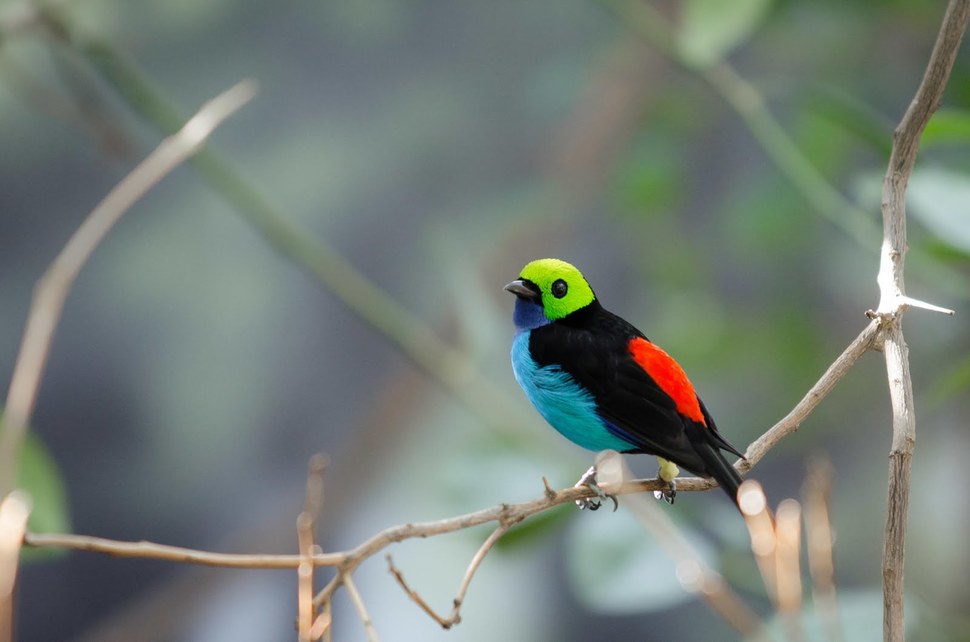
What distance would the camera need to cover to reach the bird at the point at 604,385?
1.97 feet

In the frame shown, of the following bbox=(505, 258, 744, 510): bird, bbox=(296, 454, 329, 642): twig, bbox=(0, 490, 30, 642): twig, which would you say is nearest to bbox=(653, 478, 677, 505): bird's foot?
bbox=(505, 258, 744, 510): bird

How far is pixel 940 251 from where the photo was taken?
0.90 metres

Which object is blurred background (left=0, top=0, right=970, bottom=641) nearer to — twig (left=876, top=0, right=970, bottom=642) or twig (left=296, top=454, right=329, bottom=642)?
twig (left=876, top=0, right=970, bottom=642)

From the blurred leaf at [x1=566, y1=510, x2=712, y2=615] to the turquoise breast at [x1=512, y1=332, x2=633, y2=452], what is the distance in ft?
1.37

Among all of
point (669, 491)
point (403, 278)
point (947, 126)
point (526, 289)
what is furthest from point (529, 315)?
point (403, 278)

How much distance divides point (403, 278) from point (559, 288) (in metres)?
1.35

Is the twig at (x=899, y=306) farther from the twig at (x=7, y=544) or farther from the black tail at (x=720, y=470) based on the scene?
the twig at (x=7, y=544)

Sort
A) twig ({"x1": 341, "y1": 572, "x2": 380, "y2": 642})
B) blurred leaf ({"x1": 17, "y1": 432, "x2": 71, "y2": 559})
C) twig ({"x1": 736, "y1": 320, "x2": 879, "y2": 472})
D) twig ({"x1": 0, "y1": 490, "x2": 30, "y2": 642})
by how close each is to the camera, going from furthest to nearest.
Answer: blurred leaf ({"x1": 17, "y1": 432, "x2": 71, "y2": 559}) → twig ({"x1": 736, "y1": 320, "x2": 879, "y2": 472}) → twig ({"x1": 341, "y1": 572, "x2": 380, "y2": 642}) → twig ({"x1": 0, "y1": 490, "x2": 30, "y2": 642})

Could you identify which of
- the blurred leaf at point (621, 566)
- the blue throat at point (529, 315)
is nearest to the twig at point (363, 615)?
the blue throat at point (529, 315)

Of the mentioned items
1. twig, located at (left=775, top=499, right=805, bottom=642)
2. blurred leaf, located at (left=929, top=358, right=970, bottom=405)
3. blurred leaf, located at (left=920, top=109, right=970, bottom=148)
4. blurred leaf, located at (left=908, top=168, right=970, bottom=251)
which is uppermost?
blurred leaf, located at (left=920, top=109, right=970, bottom=148)

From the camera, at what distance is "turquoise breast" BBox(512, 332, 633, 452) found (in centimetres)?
63

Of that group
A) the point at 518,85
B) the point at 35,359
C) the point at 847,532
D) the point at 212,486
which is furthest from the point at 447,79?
the point at 35,359

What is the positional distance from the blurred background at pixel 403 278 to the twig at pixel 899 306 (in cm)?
123

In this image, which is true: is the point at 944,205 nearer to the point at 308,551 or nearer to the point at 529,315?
the point at 529,315
